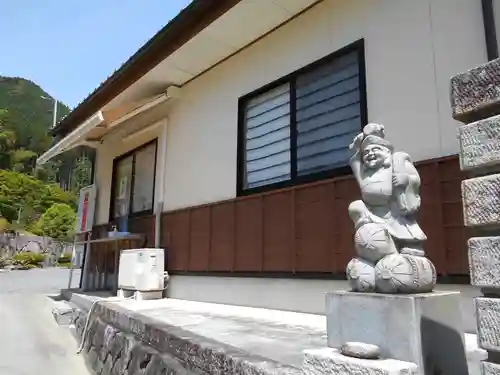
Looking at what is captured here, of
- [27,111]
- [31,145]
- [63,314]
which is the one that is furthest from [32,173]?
[63,314]

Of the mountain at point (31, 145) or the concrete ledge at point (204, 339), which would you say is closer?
the concrete ledge at point (204, 339)

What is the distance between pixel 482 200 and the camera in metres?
1.49

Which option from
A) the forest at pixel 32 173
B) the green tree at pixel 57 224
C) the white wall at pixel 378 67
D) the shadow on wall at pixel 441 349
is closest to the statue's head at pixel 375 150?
the shadow on wall at pixel 441 349

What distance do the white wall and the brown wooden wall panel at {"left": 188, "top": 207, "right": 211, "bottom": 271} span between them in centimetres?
23

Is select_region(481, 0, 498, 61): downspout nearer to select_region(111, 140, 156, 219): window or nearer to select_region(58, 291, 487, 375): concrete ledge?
select_region(58, 291, 487, 375): concrete ledge

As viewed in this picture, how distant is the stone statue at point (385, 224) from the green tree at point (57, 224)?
33.2 meters

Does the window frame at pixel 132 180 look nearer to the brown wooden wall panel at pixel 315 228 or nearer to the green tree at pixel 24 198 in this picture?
the brown wooden wall panel at pixel 315 228

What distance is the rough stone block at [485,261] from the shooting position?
4.67ft

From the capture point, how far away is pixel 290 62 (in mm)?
5262

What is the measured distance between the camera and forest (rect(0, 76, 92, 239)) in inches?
1318

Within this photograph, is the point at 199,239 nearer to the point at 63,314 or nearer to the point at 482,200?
the point at 63,314

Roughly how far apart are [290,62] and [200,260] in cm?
321

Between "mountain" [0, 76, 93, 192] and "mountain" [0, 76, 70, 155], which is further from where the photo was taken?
"mountain" [0, 76, 70, 155]

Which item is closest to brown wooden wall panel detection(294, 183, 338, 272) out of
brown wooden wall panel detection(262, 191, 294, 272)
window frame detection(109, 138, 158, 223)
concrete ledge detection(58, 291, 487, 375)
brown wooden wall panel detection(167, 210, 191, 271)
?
brown wooden wall panel detection(262, 191, 294, 272)
